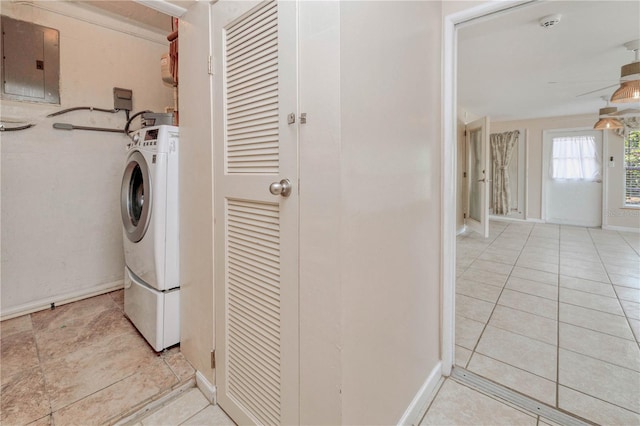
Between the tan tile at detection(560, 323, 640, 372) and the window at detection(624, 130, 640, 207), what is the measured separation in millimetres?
5266

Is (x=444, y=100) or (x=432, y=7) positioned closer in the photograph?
(x=432, y=7)

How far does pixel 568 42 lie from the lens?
2.69 meters

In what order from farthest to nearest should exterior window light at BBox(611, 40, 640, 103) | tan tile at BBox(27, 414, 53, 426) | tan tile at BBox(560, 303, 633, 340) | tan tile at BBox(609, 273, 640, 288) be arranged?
tan tile at BBox(609, 273, 640, 288), exterior window light at BBox(611, 40, 640, 103), tan tile at BBox(560, 303, 633, 340), tan tile at BBox(27, 414, 53, 426)

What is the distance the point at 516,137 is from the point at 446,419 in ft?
23.1

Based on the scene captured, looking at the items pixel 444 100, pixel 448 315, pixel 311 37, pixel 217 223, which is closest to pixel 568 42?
pixel 444 100

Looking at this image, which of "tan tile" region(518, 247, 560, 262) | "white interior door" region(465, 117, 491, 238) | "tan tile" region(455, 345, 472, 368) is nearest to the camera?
"tan tile" region(455, 345, 472, 368)

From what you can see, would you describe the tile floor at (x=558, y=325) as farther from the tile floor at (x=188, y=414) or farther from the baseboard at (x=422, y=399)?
the tile floor at (x=188, y=414)

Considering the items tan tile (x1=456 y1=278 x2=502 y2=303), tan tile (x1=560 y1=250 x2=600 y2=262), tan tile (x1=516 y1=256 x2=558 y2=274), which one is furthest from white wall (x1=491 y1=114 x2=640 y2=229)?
tan tile (x1=456 y1=278 x2=502 y2=303)

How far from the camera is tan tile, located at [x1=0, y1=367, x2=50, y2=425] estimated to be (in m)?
1.32

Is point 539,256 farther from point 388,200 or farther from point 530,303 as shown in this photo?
point 388,200

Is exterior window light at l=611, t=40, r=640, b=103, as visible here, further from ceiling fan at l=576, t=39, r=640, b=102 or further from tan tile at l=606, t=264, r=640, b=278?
tan tile at l=606, t=264, r=640, b=278

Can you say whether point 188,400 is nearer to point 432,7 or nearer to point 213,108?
point 213,108

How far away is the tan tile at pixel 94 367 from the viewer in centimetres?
147

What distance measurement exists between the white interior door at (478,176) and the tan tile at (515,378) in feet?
10.3
